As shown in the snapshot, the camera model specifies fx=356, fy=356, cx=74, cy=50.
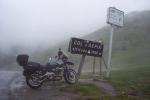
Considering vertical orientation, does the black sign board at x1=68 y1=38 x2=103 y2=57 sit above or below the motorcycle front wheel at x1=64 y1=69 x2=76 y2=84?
above

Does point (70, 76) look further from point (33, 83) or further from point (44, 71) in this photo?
point (33, 83)

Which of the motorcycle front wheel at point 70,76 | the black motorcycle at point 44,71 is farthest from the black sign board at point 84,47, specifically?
the motorcycle front wheel at point 70,76

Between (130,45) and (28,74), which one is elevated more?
(130,45)

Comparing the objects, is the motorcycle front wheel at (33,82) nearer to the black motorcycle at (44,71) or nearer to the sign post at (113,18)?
the black motorcycle at (44,71)

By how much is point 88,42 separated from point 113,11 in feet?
21.4

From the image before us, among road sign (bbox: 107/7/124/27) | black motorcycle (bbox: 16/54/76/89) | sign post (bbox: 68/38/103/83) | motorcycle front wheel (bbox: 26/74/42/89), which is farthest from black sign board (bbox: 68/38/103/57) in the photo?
road sign (bbox: 107/7/124/27)

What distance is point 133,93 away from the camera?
1991 cm

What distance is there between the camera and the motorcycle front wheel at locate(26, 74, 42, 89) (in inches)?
792

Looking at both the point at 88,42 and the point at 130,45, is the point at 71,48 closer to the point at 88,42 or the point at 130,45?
the point at 88,42

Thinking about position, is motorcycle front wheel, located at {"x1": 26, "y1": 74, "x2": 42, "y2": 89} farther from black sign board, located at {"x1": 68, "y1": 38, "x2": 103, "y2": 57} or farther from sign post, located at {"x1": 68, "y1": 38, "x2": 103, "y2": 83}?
black sign board, located at {"x1": 68, "y1": 38, "x2": 103, "y2": 57}

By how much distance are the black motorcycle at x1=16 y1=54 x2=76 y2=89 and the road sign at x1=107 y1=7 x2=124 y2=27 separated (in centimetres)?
615

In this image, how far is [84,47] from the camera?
21000 millimetres

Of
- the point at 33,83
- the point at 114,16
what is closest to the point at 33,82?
the point at 33,83

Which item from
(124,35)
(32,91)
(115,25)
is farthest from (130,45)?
(32,91)
